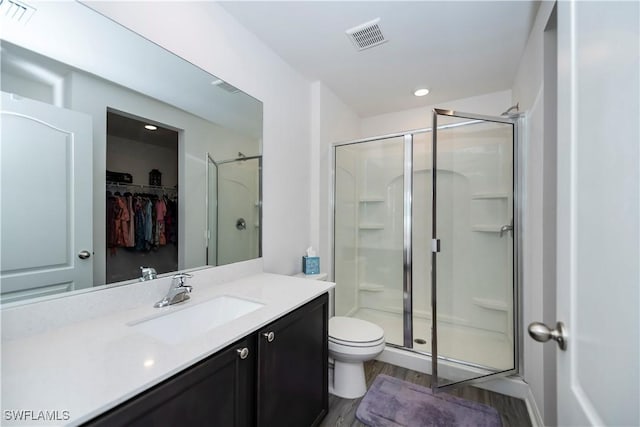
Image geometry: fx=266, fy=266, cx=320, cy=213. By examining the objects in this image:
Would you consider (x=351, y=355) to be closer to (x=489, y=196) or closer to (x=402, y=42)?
(x=489, y=196)

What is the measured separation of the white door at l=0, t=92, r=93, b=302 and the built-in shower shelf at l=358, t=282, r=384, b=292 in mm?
2402

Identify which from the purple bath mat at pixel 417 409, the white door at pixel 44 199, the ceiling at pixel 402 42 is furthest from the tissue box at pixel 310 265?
the ceiling at pixel 402 42

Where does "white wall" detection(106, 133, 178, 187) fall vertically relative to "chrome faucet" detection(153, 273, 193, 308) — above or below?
above

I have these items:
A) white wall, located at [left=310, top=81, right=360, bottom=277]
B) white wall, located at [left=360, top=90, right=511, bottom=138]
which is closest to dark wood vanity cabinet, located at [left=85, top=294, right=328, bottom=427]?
white wall, located at [left=310, top=81, right=360, bottom=277]

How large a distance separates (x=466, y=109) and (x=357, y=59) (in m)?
1.48

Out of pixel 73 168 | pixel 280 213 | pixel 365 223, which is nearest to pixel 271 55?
pixel 280 213

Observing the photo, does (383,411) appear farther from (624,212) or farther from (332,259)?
(624,212)

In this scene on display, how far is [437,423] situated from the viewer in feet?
5.14

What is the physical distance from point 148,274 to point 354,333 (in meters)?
1.34

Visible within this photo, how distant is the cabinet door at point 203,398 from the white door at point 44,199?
630mm

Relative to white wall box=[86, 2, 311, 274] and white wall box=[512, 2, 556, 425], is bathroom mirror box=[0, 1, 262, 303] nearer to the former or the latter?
white wall box=[86, 2, 311, 274]

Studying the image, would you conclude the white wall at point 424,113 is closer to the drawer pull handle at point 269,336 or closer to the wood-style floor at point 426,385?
the wood-style floor at point 426,385

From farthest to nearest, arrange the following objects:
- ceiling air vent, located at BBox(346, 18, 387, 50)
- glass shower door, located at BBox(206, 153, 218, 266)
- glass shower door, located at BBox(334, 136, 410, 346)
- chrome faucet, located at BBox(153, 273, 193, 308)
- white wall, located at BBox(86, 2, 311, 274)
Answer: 1. glass shower door, located at BBox(334, 136, 410, 346)
2. ceiling air vent, located at BBox(346, 18, 387, 50)
3. glass shower door, located at BBox(206, 153, 218, 266)
4. white wall, located at BBox(86, 2, 311, 274)
5. chrome faucet, located at BBox(153, 273, 193, 308)

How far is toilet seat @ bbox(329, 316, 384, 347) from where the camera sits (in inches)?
69.4
